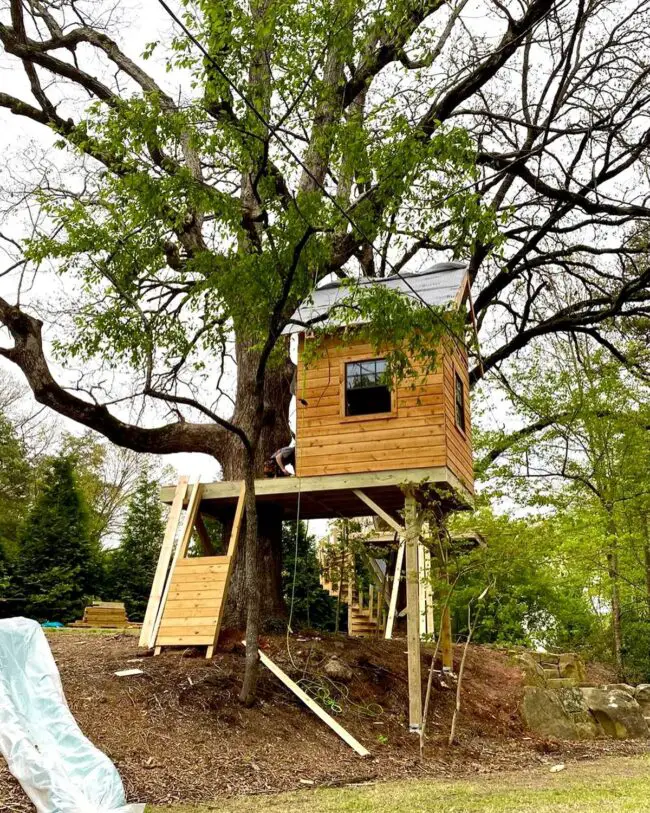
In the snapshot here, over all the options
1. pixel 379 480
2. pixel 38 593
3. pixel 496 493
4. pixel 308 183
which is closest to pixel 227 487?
pixel 379 480

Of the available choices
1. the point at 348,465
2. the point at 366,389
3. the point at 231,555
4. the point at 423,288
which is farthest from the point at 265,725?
the point at 423,288

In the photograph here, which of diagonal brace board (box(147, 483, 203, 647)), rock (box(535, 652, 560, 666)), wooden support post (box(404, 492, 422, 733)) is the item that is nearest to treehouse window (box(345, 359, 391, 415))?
wooden support post (box(404, 492, 422, 733))

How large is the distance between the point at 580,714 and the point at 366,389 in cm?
552

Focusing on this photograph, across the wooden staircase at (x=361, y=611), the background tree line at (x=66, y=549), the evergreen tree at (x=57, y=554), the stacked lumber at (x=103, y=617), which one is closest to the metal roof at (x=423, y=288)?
the background tree line at (x=66, y=549)

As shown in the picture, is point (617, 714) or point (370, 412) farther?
point (617, 714)

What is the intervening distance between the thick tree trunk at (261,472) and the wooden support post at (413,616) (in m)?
2.09

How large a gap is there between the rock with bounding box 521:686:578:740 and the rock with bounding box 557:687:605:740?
10 cm

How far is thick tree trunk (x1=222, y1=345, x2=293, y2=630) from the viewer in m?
10.9

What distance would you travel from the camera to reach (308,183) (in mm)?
11750

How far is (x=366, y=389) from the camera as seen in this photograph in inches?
420

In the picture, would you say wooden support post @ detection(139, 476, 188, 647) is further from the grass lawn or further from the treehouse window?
the grass lawn

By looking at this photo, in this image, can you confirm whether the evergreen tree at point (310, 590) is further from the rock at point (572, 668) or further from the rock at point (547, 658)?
the rock at point (572, 668)

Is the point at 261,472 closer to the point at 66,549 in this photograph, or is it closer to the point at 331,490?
the point at 331,490

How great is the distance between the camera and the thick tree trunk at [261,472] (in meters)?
10.9
